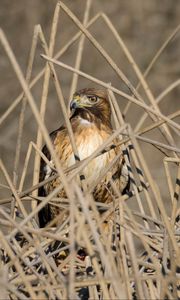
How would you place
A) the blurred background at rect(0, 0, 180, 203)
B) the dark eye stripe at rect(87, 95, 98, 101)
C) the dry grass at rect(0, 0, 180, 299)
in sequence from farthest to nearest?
the blurred background at rect(0, 0, 180, 203)
the dark eye stripe at rect(87, 95, 98, 101)
the dry grass at rect(0, 0, 180, 299)

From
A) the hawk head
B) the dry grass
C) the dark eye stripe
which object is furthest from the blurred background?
the dry grass

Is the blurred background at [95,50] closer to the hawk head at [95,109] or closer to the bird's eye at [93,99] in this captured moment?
the hawk head at [95,109]

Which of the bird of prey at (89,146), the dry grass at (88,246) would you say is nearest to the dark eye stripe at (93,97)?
the bird of prey at (89,146)

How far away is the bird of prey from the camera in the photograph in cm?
732

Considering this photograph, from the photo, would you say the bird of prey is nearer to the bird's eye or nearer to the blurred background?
the bird's eye

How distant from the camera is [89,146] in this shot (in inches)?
294

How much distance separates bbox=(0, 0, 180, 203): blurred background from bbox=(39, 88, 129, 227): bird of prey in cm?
835

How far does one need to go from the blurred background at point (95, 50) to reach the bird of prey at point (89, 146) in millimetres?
8353

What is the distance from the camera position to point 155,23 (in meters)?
17.8

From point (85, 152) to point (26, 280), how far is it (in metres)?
2.72

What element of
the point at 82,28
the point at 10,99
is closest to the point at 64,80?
the point at 10,99

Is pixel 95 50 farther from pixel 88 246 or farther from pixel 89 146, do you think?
pixel 88 246

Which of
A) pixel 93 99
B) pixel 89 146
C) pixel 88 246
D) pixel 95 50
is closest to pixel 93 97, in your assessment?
pixel 93 99

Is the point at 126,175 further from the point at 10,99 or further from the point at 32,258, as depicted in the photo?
the point at 10,99
